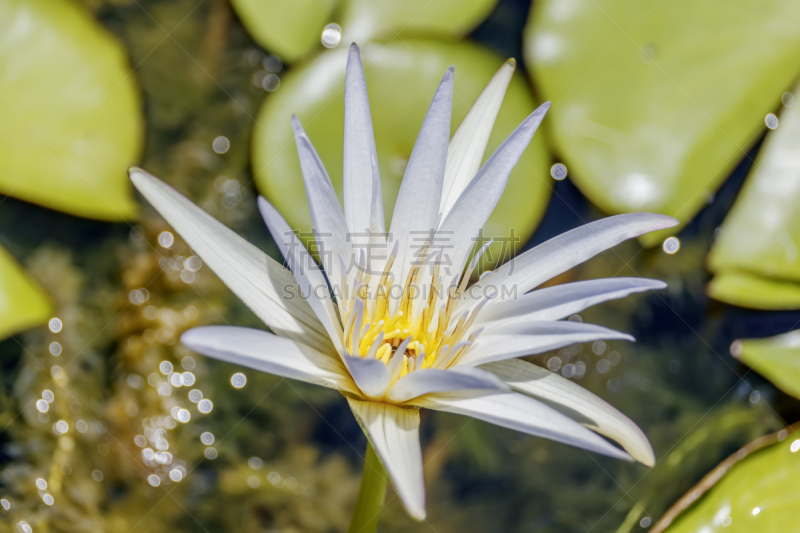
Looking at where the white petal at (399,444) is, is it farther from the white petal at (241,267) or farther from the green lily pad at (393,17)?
the green lily pad at (393,17)

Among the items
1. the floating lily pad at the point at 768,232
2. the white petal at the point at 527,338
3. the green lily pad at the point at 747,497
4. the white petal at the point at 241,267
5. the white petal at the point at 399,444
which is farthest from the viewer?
the floating lily pad at the point at 768,232

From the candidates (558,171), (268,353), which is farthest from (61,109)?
(558,171)

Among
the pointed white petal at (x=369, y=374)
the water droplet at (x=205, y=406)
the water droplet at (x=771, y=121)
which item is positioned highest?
the water droplet at (x=771, y=121)

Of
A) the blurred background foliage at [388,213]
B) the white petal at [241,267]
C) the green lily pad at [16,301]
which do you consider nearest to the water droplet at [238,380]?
the blurred background foliage at [388,213]

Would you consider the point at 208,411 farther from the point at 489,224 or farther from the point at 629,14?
the point at 629,14

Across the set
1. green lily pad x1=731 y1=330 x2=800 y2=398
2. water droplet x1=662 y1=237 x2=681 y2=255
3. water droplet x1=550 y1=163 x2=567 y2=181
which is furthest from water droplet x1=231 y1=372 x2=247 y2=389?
green lily pad x1=731 y1=330 x2=800 y2=398
